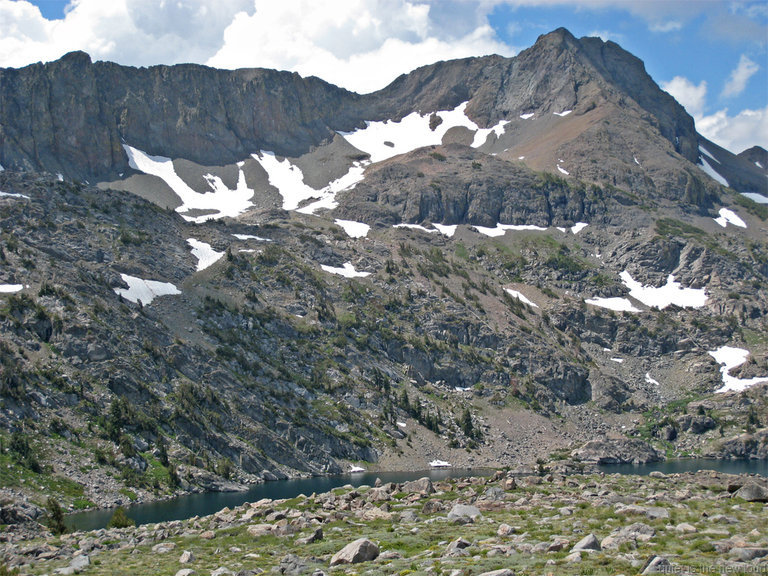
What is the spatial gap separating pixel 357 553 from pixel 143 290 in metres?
134

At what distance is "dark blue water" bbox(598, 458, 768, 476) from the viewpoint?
5027 inches

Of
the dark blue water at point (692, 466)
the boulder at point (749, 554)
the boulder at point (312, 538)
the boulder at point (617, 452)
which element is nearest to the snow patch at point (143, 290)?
the boulder at point (617, 452)

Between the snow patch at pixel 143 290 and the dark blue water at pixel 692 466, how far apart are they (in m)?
94.7

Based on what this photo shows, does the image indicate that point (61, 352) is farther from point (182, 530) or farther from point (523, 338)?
point (523, 338)

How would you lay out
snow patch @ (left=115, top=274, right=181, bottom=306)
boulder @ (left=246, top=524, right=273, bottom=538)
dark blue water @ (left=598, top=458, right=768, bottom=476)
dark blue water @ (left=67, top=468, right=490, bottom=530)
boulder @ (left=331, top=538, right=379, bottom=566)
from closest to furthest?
boulder @ (left=331, top=538, right=379, bottom=566), boulder @ (left=246, top=524, right=273, bottom=538), dark blue water @ (left=67, top=468, right=490, bottom=530), dark blue water @ (left=598, top=458, right=768, bottom=476), snow patch @ (left=115, top=274, right=181, bottom=306)

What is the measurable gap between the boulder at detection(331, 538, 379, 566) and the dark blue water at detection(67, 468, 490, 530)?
136ft

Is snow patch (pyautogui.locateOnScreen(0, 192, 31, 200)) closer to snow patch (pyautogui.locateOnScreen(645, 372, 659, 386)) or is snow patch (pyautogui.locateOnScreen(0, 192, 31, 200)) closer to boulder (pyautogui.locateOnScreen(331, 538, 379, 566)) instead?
snow patch (pyautogui.locateOnScreen(645, 372, 659, 386))

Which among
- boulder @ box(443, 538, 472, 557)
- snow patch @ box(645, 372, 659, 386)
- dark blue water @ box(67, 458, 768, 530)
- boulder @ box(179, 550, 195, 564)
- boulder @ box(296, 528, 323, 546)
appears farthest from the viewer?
snow patch @ box(645, 372, 659, 386)

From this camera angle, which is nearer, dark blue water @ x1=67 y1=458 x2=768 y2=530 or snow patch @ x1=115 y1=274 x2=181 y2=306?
dark blue water @ x1=67 y1=458 x2=768 y2=530

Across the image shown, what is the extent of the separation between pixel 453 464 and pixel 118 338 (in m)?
65.2

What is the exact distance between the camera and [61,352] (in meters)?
117

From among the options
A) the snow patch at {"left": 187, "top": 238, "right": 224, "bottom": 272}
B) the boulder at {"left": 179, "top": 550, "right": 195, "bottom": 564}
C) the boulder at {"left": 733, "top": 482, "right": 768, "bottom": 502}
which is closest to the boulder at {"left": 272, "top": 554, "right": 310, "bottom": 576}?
the boulder at {"left": 179, "top": 550, "right": 195, "bottom": 564}

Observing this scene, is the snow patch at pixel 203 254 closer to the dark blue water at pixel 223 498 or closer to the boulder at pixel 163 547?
the dark blue water at pixel 223 498

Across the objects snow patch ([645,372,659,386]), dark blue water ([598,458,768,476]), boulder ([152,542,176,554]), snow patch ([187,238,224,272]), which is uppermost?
snow patch ([187,238,224,272])
